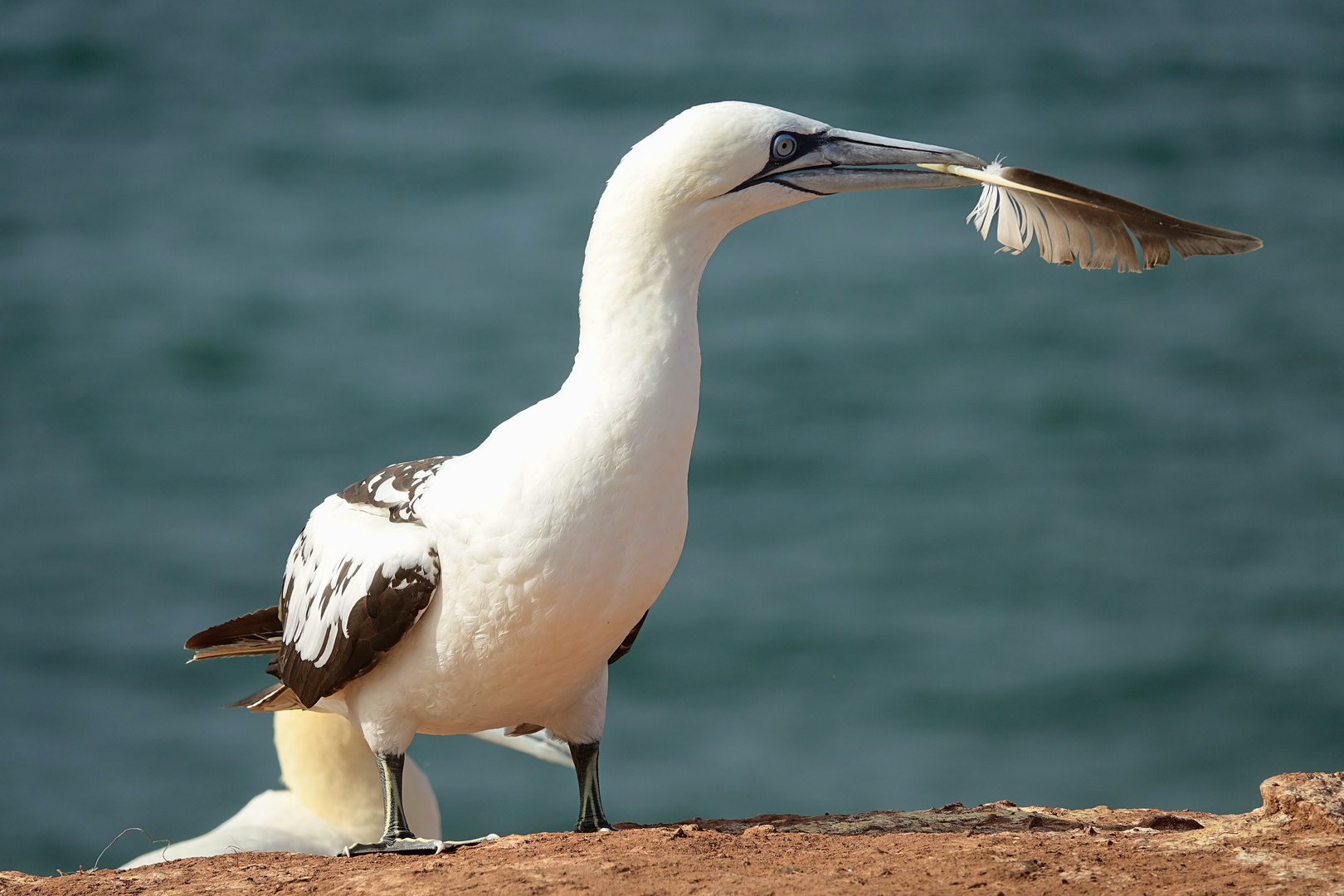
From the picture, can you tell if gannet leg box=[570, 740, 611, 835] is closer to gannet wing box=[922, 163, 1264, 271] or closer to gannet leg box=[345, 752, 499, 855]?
gannet leg box=[345, 752, 499, 855]

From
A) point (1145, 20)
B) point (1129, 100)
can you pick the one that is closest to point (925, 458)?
point (1129, 100)

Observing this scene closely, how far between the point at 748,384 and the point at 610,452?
14.5 m

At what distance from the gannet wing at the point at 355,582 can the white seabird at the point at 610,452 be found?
0.01 metres

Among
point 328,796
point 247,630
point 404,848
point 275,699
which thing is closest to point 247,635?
point 247,630

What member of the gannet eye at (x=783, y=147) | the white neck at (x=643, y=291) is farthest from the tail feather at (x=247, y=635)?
the gannet eye at (x=783, y=147)

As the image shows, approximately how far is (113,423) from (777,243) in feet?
32.2

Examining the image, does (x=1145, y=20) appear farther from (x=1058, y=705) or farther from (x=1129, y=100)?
(x=1058, y=705)

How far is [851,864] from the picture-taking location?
401 cm

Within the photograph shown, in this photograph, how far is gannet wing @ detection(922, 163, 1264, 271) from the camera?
4660mm

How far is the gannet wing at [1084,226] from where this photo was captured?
4.66m

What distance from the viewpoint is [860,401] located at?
19422mm

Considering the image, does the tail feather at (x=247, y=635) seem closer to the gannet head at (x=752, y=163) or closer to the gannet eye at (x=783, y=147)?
the gannet head at (x=752, y=163)

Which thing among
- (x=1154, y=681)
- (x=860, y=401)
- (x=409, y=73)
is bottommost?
(x=1154, y=681)

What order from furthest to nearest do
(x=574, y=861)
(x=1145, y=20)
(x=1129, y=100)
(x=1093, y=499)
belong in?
(x=1145, y=20)
(x=1129, y=100)
(x=1093, y=499)
(x=574, y=861)
